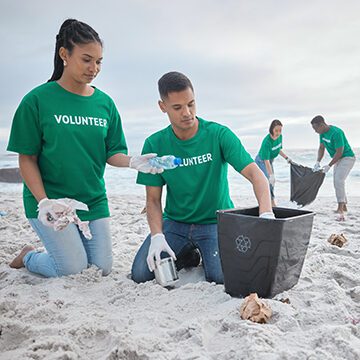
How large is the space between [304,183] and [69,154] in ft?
11.8

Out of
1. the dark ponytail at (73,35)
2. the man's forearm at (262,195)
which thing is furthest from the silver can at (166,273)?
the dark ponytail at (73,35)

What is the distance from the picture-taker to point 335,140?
15.7 feet

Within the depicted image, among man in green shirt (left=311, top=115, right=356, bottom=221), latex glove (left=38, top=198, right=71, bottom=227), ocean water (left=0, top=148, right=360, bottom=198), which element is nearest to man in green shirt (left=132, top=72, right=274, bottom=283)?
latex glove (left=38, top=198, right=71, bottom=227)

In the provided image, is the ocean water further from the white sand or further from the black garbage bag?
the white sand

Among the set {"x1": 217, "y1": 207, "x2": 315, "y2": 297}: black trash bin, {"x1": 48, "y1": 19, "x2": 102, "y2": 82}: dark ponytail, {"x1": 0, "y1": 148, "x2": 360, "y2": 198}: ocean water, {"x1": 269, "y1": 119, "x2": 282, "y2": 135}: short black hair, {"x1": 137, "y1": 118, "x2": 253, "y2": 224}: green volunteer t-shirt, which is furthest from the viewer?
{"x1": 0, "y1": 148, "x2": 360, "y2": 198}: ocean water

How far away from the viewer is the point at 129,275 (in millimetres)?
2289

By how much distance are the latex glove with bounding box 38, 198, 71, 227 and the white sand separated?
0.34m

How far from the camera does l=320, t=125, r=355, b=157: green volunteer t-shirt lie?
15.5ft

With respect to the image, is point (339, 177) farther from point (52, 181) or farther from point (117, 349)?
point (117, 349)

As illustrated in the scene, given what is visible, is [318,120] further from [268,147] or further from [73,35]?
[73,35]

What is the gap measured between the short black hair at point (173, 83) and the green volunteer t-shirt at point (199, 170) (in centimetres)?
25

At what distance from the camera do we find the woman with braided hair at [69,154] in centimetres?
203

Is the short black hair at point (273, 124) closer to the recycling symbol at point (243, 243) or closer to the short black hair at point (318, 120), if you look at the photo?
the short black hair at point (318, 120)

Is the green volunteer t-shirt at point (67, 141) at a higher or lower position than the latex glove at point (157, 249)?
higher
